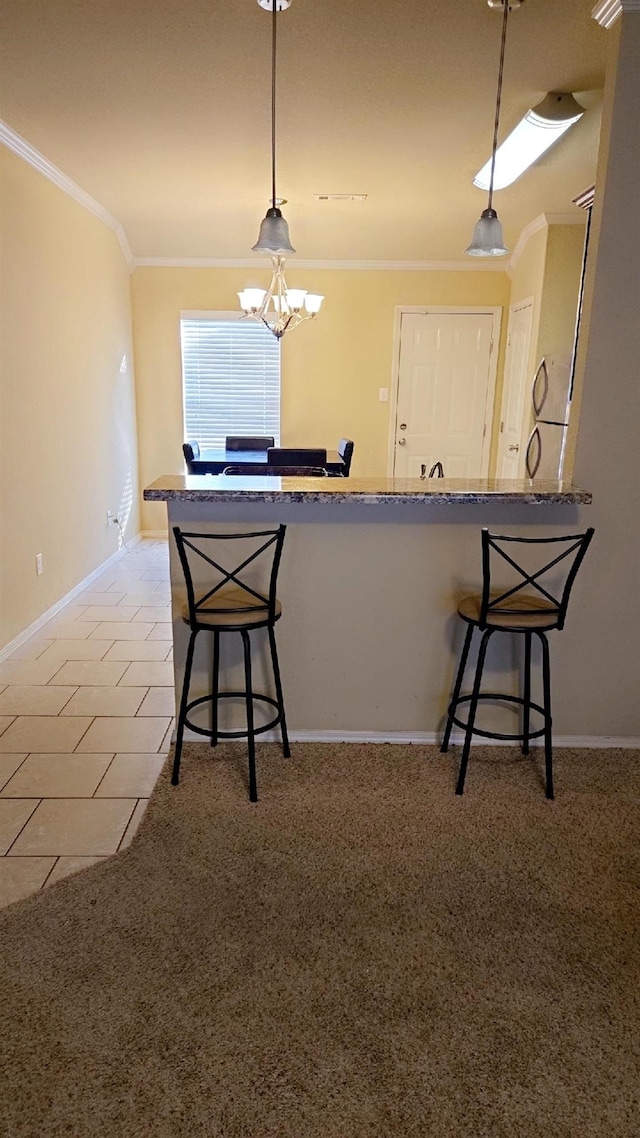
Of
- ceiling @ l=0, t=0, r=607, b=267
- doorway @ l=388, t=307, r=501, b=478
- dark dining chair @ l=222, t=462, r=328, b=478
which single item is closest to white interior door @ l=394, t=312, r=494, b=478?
doorway @ l=388, t=307, r=501, b=478

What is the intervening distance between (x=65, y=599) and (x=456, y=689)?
276 centimetres

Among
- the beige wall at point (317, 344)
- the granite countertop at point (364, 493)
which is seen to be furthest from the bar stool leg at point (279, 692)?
the beige wall at point (317, 344)

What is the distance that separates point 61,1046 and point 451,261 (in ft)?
18.9

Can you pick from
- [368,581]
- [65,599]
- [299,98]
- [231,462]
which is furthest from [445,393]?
[368,581]

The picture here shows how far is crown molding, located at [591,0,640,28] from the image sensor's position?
2100 millimetres

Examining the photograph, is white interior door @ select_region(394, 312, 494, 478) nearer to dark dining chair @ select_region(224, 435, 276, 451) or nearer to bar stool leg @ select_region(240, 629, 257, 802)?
dark dining chair @ select_region(224, 435, 276, 451)

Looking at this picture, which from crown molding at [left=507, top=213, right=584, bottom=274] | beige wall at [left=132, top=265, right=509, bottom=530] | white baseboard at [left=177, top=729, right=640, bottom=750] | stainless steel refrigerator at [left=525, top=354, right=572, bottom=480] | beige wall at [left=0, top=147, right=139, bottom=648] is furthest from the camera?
beige wall at [left=132, top=265, right=509, bottom=530]

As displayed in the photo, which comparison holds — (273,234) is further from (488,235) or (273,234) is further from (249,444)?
(249,444)

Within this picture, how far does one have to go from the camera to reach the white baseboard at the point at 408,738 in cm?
274

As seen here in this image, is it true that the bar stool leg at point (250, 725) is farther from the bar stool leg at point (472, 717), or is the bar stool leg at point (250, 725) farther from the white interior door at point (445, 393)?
the white interior door at point (445, 393)

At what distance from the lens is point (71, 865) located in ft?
6.62

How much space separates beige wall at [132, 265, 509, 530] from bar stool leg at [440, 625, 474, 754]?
3.78 metres

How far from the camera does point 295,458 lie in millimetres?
4348

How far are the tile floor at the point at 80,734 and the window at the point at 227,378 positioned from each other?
2174mm
